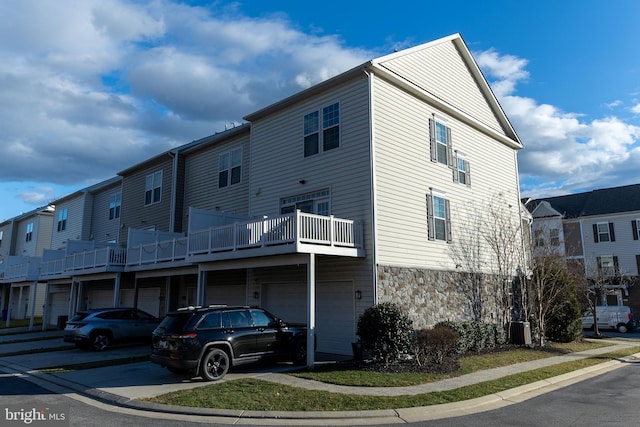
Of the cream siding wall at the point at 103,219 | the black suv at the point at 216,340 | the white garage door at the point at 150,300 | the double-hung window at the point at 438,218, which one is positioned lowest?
the black suv at the point at 216,340

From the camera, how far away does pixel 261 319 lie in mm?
12547

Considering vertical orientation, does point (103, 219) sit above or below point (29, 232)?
below

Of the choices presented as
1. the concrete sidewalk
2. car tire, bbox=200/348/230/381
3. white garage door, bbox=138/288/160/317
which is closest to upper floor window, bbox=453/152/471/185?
the concrete sidewalk

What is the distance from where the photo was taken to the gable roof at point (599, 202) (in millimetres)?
38812

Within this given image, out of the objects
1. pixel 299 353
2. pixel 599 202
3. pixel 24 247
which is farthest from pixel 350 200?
pixel 24 247

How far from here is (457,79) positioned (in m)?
20.3

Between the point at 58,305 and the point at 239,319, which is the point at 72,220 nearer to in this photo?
the point at 58,305

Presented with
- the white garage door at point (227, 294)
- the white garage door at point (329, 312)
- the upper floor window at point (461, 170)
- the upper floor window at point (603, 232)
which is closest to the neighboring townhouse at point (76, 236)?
the white garage door at point (227, 294)

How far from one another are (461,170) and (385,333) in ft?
31.6

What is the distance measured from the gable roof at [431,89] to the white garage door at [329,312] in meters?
7.09

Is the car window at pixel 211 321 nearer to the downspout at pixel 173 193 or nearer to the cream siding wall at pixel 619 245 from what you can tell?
the downspout at pixel 173 193

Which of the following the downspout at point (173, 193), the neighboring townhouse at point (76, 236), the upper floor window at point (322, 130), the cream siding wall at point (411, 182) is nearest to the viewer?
the cream siding wall at point (411, 182)

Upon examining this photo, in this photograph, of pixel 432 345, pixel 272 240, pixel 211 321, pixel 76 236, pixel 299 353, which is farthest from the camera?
pixel 76 236

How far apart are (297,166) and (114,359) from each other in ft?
29.7
